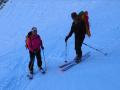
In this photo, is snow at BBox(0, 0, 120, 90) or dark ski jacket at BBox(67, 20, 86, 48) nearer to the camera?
snow at BBox(0, 0, 120, 90)

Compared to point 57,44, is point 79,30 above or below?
above

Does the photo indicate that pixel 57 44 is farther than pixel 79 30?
Yes

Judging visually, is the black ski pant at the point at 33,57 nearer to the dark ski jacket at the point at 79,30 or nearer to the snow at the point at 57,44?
the snow at the point at 57,44

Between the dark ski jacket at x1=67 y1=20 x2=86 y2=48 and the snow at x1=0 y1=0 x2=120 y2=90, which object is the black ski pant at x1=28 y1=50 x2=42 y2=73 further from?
the dark ski jacket at x1=67 y1=20 x2=86 y2=48

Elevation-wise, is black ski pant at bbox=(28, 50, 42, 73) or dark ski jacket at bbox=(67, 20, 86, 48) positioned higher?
dark ski jacket at bbox=(67, 20, 86, 48)

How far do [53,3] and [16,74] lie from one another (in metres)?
13.0

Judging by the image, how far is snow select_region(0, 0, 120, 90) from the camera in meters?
11.2

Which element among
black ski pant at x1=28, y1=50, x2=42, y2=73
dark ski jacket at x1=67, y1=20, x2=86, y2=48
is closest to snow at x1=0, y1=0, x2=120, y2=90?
black ski pant at x1=28, y1=50, x2=42, y2=73

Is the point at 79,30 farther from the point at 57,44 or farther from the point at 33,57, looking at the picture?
the point at 57,44

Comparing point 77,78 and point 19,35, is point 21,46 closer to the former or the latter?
point 19,35

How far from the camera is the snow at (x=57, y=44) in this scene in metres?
11.2

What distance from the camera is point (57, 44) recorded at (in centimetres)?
1603

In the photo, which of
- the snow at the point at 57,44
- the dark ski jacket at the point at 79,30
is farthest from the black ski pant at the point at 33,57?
the dark ski jacket at the point at 79,30

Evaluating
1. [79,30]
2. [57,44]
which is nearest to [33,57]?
[79,30]
